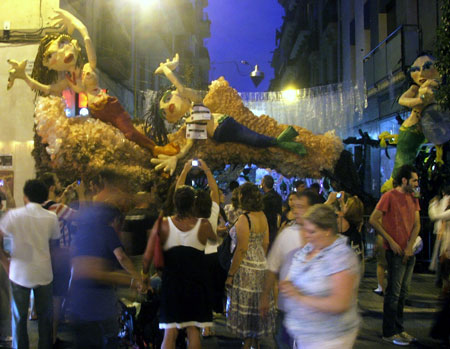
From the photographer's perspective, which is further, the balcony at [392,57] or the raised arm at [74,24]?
the balcony at [392,57]

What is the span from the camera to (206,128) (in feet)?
28.2

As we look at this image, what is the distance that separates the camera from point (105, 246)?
388 cm

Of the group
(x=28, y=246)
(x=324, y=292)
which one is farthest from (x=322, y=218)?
(x=28, y=246)

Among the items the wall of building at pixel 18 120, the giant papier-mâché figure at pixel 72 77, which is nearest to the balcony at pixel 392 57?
the giant papier-mâché figure at pixel 72 77

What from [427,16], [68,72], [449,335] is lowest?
[449,335]

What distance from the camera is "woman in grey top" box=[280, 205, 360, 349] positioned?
2830 millimetres

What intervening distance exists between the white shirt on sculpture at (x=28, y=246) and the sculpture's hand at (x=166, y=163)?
392 cm

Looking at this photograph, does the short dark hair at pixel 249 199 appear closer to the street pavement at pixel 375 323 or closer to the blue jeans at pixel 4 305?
the street pavement at pixel 375 323

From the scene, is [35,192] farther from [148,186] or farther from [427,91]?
[427,91]

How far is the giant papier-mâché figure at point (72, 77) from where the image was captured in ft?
26.8

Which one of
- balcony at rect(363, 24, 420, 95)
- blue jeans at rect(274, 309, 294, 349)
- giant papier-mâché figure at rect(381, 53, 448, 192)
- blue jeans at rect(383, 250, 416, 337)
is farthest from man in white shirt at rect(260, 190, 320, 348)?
balcony at rect(363, 24, 420, 95)

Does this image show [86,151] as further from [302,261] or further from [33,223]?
[302,261]

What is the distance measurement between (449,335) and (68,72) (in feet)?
21.9

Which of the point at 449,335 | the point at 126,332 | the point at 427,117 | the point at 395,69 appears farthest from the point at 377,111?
the point at 126,332
